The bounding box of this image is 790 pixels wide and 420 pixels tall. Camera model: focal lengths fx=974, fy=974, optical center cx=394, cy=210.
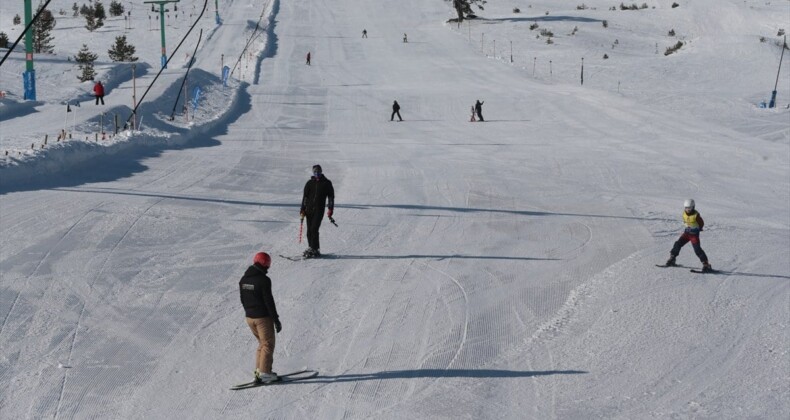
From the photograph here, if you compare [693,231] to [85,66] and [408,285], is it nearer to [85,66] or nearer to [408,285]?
[408,285]

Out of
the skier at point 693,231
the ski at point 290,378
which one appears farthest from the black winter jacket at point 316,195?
the skier at point 693,231

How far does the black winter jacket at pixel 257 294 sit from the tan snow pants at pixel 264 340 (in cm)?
7

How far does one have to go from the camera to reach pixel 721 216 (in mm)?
20703

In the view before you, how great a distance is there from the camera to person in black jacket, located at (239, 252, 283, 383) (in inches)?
359

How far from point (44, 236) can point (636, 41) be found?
190 feet

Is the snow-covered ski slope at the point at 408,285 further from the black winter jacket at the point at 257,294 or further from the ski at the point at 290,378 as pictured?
the black winter jacket at the point at 257,294

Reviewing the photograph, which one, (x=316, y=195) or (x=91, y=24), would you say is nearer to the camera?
(x=316, y=195)

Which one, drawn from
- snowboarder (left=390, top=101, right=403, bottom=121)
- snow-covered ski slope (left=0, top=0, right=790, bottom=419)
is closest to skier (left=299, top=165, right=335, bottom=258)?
snow-covered ski slope (left=0, top=0, right=790, bottom=419)

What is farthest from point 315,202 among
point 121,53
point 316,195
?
point 121,53

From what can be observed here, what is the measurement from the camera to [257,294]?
9117 mm

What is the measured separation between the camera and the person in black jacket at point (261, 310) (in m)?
9.12

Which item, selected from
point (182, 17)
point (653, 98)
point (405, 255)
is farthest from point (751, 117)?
point (182, 17)

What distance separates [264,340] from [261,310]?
31 centimetres

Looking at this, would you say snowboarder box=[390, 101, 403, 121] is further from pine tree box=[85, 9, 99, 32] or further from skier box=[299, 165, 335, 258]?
pine tree box=[85, 9, 99, 32]
